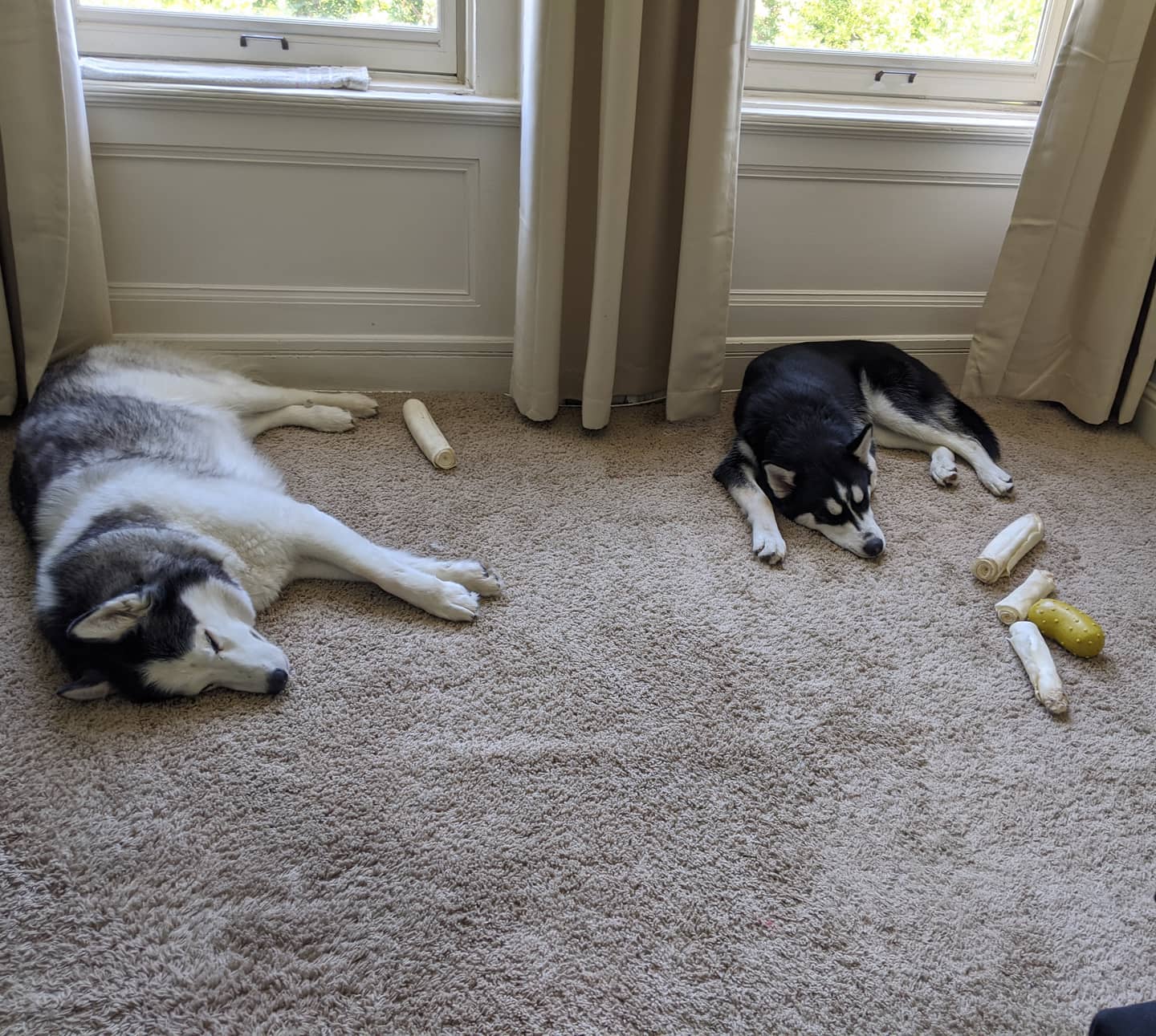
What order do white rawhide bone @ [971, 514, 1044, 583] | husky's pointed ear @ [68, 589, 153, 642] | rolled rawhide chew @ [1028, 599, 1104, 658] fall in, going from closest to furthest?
husky's pointed ear @ [68, 589, 153, 642], rolled rawhide chew @ [1028, 599, 1104, 658], white rawhide bone @ [971, 514, 1044, 583]

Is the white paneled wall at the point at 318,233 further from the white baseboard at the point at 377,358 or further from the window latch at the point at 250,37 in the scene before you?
the window latch at the point at 250,37

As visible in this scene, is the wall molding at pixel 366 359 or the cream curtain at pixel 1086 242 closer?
the cream curtain at pixel 1086 242

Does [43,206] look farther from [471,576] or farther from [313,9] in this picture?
[471,576]

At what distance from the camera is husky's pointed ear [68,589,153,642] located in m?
1.43

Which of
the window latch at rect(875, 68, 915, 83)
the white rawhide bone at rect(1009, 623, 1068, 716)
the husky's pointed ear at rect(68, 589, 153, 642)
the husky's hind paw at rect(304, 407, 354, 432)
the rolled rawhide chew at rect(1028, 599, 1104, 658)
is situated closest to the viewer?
the husky's pointed ear at rect(68, 589, 153, 642)

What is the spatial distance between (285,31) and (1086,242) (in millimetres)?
2374

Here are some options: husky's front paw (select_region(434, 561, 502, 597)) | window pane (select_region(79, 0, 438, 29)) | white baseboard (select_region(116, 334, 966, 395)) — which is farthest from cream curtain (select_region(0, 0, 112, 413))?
husky's front paw (select_region(434, 561, 502, 597))

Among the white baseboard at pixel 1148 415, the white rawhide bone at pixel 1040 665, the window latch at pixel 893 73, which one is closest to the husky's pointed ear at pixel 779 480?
the white rawhide bone at pixel 1040 665

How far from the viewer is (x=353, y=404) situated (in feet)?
8.41

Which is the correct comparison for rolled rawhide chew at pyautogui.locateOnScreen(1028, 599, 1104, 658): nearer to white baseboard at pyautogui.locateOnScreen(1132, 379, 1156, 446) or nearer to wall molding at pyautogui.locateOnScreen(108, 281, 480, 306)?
white baseboard at pyautogui.locateOnScreen(1132, 379, 1156, 446)

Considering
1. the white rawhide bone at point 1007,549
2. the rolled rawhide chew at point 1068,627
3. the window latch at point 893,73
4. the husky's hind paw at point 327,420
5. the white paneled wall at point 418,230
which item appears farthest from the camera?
the window latch at point 893,73

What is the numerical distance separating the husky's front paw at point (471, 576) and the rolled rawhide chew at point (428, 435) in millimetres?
515

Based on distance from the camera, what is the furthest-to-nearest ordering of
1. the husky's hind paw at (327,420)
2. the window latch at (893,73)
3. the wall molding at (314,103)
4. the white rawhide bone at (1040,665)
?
the window latch at (893,73) → the husky's hind paw at (327,420) → the wall molding at (314,103) → the white rawhide bone at (1040,665)

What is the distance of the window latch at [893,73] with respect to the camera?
2689 millimetres
